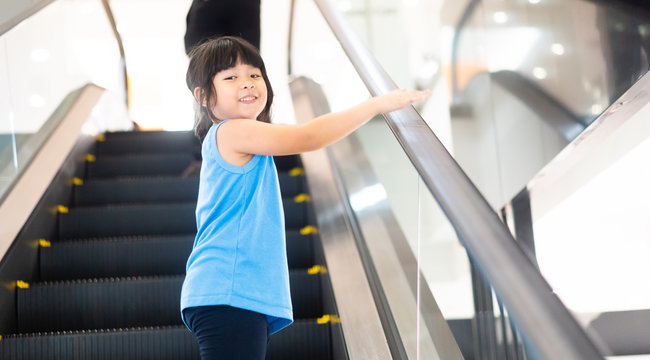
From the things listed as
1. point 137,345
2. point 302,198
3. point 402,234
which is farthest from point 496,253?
point 302,198

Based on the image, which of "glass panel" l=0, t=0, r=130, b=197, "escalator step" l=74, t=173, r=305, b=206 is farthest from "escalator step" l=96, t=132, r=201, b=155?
"escalator step" l=74, t=173, r=305, b=206

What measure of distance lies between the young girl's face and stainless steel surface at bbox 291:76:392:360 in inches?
36.5

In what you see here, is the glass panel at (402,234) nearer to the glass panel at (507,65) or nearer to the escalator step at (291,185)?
the escalator step at (291,185)

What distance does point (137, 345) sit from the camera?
2.88 meters

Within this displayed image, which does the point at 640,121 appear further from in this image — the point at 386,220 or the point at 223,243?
the point at 223,243

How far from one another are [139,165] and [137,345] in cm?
216

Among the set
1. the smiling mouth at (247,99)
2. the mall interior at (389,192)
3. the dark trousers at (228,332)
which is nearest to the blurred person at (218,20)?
the mall interior at (389,192)

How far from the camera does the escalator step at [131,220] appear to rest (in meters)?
3.96

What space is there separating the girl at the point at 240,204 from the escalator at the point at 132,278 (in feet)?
3.14

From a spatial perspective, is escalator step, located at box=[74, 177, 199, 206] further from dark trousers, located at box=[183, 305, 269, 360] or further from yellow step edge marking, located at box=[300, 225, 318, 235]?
dark trousers, located at box=[183, 305, 269, 360]

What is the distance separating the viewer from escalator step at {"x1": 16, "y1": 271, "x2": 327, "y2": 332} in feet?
10.5

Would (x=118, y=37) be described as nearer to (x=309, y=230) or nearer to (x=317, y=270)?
(x=309, y=230)

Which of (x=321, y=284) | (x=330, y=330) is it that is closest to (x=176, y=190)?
(x=321, y=284)

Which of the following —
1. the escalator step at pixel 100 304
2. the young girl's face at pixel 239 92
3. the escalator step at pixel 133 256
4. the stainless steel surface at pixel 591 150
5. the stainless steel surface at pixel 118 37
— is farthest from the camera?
the stainless steel surface at pixel 118 37
